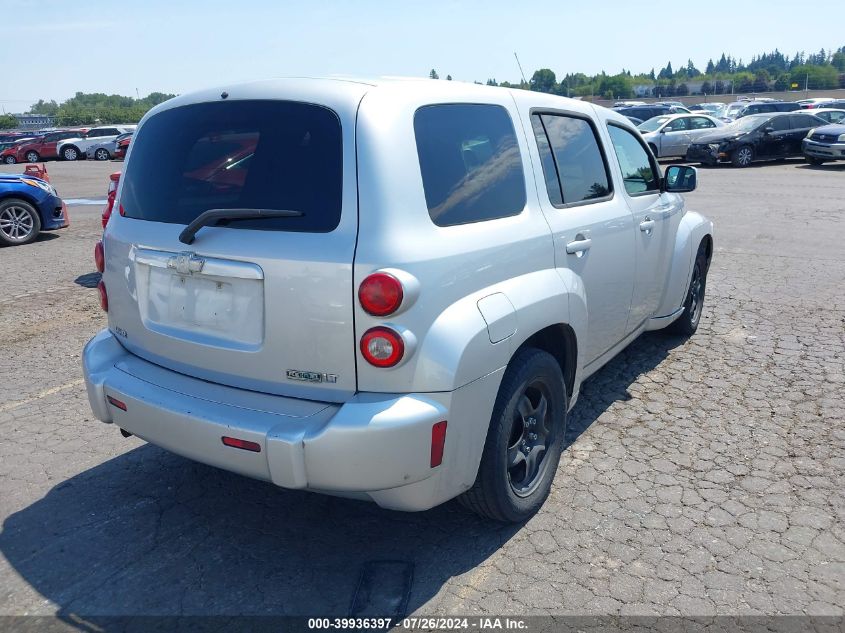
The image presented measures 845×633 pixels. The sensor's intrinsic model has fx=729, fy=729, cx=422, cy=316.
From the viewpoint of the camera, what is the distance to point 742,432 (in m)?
4.40

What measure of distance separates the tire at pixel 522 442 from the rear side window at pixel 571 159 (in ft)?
3.03

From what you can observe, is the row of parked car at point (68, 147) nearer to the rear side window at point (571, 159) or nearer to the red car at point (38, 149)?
the red car at point (38, 149)

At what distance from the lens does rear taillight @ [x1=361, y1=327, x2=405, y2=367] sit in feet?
8.73

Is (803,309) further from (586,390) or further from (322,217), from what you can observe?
(322,217)

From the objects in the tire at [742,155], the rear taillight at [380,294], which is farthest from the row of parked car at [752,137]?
the rear taillight at [380,294]

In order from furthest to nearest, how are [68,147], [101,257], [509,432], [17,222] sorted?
[68,147]
[17,222]
[101,257]
[509,432]

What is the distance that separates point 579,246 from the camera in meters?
3.72

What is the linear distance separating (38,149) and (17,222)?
93.8 ft

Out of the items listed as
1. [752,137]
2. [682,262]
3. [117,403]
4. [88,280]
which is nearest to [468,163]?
[117,403]

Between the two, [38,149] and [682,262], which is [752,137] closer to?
[682,262]

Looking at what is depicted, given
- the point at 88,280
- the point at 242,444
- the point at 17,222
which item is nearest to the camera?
the point at 242,444

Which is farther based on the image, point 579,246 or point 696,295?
point 696,295

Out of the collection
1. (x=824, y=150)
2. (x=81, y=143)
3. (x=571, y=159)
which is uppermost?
(x=571, y=159)

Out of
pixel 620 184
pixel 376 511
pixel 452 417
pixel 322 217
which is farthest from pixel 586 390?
pixel 322 217
